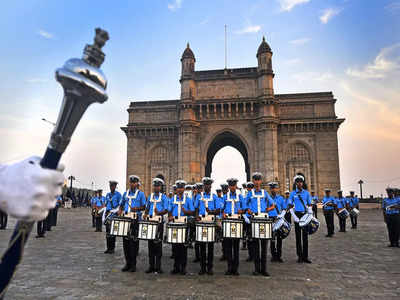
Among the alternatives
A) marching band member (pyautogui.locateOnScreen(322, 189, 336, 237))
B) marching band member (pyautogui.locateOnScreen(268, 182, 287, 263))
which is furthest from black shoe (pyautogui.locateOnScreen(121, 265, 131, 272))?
A: marching band member (pyautogui.locateOnScreen(322, 189, 336, 237))

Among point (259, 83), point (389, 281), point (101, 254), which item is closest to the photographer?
point (389, 281)

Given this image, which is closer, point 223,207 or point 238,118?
point 223,207

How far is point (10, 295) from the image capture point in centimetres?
464

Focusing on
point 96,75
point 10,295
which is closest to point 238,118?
point 10,295

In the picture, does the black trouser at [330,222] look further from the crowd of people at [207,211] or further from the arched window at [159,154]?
the arched window at [159,154]

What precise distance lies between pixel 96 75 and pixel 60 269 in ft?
20.2

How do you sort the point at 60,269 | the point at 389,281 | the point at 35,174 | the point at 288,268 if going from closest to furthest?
1. the point at 35,174
2. the point at 389,281
3. the point at 60,269
4. the point at 288,268

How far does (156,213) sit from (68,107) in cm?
545

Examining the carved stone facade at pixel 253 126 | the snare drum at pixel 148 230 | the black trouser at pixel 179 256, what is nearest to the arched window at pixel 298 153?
the carved stone facade at pixel 253 126

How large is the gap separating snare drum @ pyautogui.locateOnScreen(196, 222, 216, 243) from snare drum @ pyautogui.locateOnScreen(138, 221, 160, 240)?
90 cm

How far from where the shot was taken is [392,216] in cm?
1055

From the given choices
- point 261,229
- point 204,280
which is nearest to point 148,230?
point 204,280

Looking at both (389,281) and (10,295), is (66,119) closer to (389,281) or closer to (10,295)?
(10,295)

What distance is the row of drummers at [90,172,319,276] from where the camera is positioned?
6344 mm
